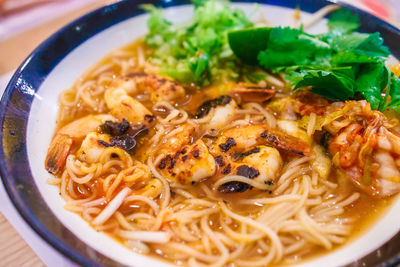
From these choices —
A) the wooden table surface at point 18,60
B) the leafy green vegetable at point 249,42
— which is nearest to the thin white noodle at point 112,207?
the wooden table surface at point 18,60

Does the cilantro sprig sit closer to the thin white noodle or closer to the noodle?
the noodle

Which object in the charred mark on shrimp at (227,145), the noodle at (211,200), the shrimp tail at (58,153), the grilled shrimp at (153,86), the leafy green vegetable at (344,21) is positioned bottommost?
the noodle at (211,200)

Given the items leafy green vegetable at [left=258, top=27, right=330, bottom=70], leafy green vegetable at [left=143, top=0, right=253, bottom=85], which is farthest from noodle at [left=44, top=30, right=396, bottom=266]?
leafy green vegetable at [left=143, top=0, right=253, bottom=85]

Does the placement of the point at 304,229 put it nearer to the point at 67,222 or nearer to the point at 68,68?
the point at 67,222

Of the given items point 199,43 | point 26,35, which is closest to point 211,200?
point 199,43

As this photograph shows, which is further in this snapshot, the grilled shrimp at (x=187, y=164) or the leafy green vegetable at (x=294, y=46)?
the leafy green vegetable at (x=294, y=46)

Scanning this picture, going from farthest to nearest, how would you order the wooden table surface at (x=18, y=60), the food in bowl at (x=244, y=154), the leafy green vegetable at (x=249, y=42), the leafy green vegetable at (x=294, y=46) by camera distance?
1. the leafy green vegetable at (x=249, y=42)
2. the leafy green vegetable at (x=294, y=46)
3. the food in bowl at (x=244, y=154)
4. the wooden table surface at (x=18, y=60)

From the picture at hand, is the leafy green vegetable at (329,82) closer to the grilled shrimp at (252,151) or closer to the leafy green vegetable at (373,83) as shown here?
the leafy green vegetable at (373,83)
